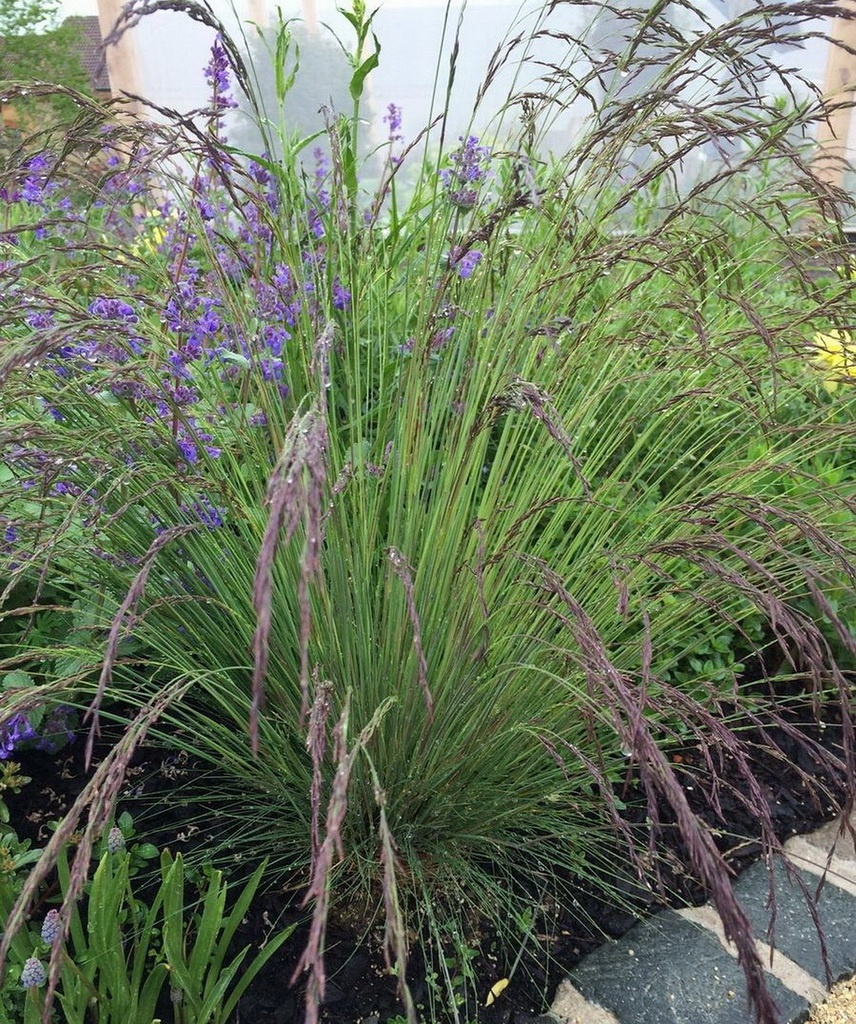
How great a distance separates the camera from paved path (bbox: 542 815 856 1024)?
4.45ft

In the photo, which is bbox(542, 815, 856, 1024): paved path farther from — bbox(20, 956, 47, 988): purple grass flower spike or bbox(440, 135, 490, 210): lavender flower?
bbox(440, 135, 490, 210): lavender flower

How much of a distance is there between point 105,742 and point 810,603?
1.76 m

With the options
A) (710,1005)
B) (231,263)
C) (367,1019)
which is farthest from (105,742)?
(710,1005)

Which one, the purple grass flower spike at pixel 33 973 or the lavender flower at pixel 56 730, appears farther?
the lavender flower at pixel 56 730

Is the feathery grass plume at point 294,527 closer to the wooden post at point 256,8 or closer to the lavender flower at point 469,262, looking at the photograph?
the lavender flower at point 469,262

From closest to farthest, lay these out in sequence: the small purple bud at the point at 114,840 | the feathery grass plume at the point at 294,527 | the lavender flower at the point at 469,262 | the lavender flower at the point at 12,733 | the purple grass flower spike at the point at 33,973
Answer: the feathery grass plume at the point at 294,527
the purple grass flower spike at the point at 33,973
the small purple bud at the point at 114,840
the lavender flower at the point at 12,733
the lavender flower at the point at 469,262

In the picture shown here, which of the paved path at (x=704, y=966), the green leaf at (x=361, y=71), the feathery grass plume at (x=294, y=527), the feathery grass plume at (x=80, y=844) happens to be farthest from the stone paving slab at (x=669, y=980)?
the green leaf at (x=361, y=71)

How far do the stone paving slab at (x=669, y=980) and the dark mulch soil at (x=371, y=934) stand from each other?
0.03 meters

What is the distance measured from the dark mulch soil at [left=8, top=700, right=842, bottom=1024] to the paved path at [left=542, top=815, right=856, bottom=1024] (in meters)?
0.03

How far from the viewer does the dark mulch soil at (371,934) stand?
1300 millimetres

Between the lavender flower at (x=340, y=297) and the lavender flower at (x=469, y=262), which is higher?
the lavender flower at (x=469, y=262)

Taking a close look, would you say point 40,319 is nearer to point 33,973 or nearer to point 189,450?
point 189,450

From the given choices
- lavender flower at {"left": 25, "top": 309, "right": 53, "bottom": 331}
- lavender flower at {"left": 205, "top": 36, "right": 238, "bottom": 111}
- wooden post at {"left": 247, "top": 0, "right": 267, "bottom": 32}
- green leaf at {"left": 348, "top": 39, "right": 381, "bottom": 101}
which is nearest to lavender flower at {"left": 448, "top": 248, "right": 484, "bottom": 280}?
green leaf at {"left": 348, "top": 39, "right": 381, "bottom": 101}

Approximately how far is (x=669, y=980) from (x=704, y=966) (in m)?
0.07
